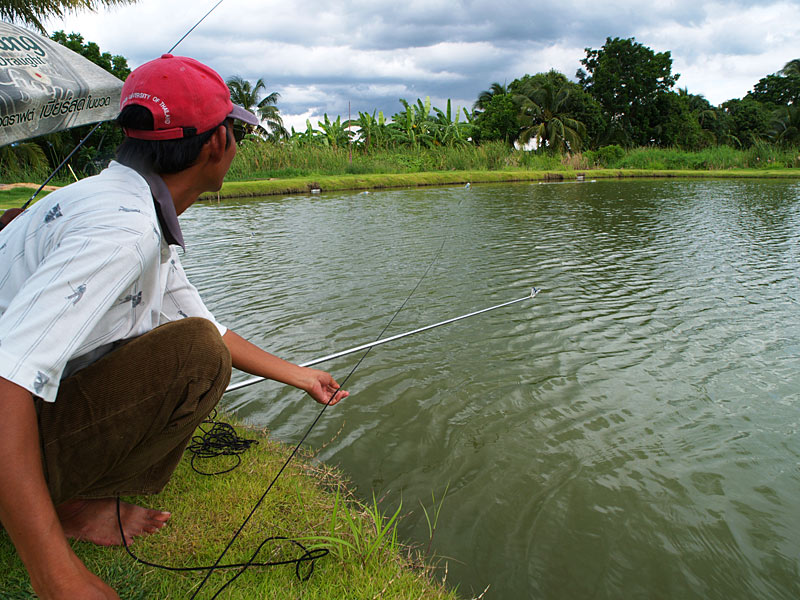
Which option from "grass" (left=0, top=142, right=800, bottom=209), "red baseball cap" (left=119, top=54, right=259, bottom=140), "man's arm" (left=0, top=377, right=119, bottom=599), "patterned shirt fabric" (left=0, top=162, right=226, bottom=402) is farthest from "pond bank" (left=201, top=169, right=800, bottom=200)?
"man's arm" (left=0, top=377, right=119, bottom=599)

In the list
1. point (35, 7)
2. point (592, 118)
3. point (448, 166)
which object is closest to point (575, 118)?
point (592, 118)

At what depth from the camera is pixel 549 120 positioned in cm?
3459

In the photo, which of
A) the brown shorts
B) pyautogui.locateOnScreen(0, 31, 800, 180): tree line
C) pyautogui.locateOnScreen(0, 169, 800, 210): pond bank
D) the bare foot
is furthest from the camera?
pyautogui.locateOnScreen(0, 31, 800, 180): tree line

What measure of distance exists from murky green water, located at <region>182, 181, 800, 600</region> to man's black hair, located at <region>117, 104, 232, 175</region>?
1.56 m

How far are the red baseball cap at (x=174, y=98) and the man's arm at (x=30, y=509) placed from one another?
0.71 meters

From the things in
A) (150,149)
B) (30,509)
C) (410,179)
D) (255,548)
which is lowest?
(255,548)

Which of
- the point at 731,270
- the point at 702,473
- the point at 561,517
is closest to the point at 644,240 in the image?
the point at 731,270

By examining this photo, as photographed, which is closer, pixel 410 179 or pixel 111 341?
pixel 111 341

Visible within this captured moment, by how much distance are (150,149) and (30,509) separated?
85cm

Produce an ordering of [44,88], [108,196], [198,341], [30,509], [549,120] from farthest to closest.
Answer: [549,120], [44,88], [198,341], [108,196], [30,509]

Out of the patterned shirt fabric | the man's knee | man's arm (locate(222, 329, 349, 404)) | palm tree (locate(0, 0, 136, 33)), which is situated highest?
palm tree (locate(0, 0, 136, 33))

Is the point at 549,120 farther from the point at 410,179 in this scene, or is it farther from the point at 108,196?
the point at 108,196

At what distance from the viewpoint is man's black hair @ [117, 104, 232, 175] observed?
4.15 feet

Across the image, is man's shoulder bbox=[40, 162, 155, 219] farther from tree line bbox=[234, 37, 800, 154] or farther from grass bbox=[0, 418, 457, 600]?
tree line bbox=[234, 37, 800, 154]
